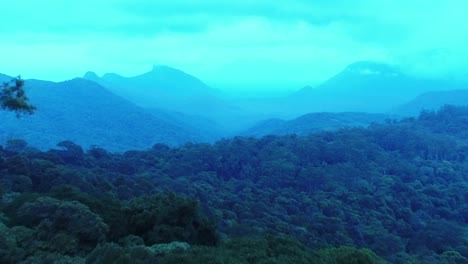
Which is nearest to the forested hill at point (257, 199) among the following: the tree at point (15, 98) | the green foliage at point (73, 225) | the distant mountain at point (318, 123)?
the green foliage at point (73, 225)

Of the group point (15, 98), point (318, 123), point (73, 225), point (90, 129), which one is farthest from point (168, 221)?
point (90, 129)

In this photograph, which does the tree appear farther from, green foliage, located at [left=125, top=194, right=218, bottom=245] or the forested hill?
green foliage, located at [left=125, top=194, right=218, bottom=245]

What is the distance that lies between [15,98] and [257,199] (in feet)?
98.9

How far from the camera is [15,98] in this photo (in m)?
27.9

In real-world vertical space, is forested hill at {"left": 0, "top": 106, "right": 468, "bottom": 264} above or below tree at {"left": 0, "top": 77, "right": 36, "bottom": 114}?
below

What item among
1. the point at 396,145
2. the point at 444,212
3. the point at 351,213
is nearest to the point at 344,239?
the point at 351,213

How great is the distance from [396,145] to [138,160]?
4893 cm

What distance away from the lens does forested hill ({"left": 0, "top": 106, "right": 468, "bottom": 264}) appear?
1459 cm

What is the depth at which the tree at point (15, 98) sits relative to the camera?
27.6m

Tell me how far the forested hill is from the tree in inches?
191

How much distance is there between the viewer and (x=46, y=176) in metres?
34.5

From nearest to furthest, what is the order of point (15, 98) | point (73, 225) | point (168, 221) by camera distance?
point (73, 225)
point (168, 221)
point (15, 98)

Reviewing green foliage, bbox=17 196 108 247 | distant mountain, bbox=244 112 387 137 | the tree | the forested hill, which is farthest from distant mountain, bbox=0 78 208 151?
green foliage, bbox=17 196 108 247

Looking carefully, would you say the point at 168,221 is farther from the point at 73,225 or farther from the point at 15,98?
the point at 15,98
